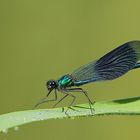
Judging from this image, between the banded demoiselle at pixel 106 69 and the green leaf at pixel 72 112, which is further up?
the banded demoiselle at pixel 106 69

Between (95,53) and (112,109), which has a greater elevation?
(95,53)

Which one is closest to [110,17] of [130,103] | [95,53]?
[95,53]

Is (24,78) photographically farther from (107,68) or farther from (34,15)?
(107,68)

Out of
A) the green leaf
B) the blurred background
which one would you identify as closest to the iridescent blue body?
the green leaf

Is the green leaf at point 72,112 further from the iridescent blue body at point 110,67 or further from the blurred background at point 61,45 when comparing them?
the blurred background at point 61,45

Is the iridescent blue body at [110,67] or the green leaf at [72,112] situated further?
the iridescent blue body at [110,67]

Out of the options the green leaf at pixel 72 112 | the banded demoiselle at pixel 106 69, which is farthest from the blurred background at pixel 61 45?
the green leaf at pixel 72 112

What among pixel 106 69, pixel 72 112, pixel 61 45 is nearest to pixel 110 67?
pixel 106 69

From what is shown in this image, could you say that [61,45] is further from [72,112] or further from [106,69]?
[72,112]
